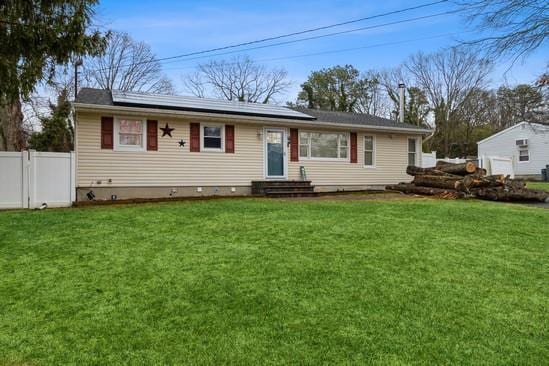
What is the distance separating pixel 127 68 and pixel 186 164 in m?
20.0

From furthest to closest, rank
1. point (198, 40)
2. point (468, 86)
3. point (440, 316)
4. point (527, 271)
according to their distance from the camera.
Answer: point (468, 86)
point (198, 40)
point (527, 271)
point (440, 316)

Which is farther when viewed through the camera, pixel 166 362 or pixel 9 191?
pixel 9 191

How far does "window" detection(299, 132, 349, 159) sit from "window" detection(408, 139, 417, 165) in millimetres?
3093

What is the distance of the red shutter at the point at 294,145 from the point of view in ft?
44.5

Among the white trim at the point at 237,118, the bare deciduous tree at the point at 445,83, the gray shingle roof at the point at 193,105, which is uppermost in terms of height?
the bare deciduous tree at the point at 445,83

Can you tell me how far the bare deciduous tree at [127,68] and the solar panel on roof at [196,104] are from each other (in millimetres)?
15950

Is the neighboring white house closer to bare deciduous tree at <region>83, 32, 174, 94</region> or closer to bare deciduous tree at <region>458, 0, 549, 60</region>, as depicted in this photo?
bare deciduous tree at <region>458, 0, 549, 60</region>

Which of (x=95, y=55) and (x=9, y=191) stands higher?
(x=95, y=55)

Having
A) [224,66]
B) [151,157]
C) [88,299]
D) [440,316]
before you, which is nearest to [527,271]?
[440,316]

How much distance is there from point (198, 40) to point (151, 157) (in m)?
9.97

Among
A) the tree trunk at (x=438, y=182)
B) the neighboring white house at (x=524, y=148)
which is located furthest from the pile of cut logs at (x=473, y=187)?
the neighboring white house at (x=524, y=148)

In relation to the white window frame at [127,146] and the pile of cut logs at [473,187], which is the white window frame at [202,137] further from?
the pile of cut logs at [473,187]

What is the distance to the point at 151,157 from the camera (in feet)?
38.1

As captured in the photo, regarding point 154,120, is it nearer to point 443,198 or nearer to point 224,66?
point 443,198
